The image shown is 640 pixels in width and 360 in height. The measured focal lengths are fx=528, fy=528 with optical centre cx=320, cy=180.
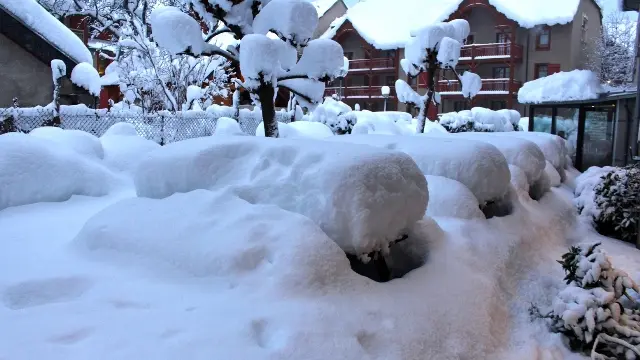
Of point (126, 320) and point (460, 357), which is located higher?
point (126, 320)

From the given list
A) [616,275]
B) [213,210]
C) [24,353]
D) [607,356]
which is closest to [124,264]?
[213,210]

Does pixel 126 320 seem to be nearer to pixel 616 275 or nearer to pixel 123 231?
pixel 123 231

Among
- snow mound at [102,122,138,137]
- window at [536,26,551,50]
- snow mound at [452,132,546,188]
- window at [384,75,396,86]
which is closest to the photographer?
snow mound at [452,132,546,188]

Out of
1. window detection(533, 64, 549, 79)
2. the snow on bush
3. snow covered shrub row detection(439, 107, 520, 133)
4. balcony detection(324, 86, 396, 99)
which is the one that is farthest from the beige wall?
snow covered shrub row detection(439, 107, 520, 133)

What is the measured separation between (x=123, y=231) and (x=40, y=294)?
797mm

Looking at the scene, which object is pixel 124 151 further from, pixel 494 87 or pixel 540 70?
pixel 540 70

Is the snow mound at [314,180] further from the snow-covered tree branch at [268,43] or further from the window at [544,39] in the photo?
the window at [544,39]

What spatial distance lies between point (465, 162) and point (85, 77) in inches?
511

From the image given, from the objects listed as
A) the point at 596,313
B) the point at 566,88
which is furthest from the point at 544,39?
the point at 596,313

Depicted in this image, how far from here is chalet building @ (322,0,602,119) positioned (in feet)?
99.2

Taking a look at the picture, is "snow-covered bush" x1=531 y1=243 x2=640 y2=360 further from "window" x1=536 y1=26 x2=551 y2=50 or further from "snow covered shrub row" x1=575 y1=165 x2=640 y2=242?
"window" x1=536 y1=26 x2=551 y2=50

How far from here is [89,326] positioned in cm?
263

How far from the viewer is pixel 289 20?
6598 mm

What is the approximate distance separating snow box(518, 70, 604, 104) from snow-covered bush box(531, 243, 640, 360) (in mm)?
9873
